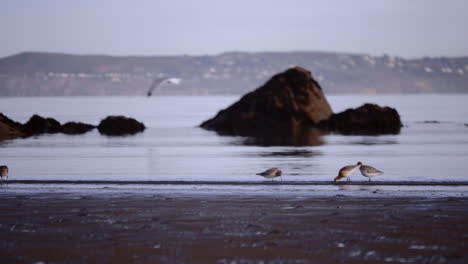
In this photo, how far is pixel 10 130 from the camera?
54438 millimetres

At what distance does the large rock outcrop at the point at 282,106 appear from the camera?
197 ft

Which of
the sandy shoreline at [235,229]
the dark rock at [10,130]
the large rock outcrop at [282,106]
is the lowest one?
the sandy shoreline at [235,229]

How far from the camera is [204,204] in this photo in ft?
48.5

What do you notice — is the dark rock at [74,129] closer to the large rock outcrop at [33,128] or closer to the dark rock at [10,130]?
the large rock outcrop at [33,128]

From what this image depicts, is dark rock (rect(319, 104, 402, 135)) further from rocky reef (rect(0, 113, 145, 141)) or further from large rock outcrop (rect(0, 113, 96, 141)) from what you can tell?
large rock outcrop (rect(0, 113, 96, 141))

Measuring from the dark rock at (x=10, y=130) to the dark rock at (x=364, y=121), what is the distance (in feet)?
73.7

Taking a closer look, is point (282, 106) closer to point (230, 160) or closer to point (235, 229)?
point (230, 160)

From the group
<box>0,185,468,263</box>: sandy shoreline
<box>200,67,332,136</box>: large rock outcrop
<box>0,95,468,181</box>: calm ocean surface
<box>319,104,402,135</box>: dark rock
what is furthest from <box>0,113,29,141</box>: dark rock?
<box>0,185,468,263</box>: sandy shoreline

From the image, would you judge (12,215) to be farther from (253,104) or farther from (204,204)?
(253,104)

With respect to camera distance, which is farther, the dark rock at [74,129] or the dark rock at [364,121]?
the dark rock at [74,129]

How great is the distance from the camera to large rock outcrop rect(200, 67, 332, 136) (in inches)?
2361

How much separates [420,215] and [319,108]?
1954 inches

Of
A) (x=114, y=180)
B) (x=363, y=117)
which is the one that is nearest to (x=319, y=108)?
(x=363, y=117)

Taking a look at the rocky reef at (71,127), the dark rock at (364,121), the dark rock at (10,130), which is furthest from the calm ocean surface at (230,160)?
the rocky reef at (71,127)
